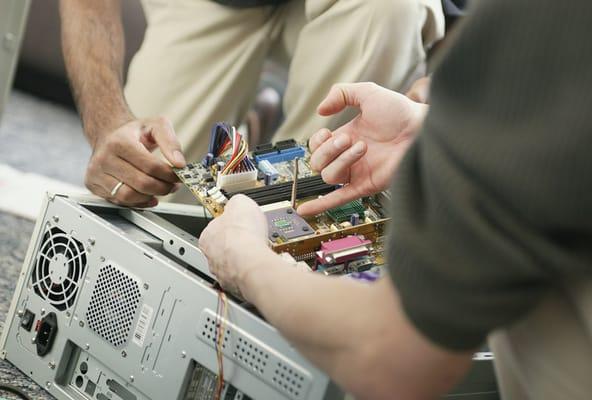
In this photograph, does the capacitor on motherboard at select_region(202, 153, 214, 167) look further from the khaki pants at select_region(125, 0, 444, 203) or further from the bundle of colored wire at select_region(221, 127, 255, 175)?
the khaki pants at select_region(125, 0, 444, 203)

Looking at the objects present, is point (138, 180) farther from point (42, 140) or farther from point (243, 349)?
point (42, 140)

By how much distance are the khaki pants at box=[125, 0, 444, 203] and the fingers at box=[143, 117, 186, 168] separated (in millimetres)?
369

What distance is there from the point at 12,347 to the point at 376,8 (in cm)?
86

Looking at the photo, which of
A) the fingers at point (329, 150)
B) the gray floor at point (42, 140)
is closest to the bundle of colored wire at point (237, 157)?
the fingers at point (329, 150)

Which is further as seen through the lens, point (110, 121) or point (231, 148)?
point (110, 121)

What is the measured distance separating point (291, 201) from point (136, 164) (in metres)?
0.27

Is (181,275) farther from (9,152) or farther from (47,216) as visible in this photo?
(9,152)

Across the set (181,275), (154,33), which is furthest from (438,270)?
(154,33)

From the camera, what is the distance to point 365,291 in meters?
0.73

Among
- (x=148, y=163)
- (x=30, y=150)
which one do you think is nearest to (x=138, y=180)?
(x=148, y=163)

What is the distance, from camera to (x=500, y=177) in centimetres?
61

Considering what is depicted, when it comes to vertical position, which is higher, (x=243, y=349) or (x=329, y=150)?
(x=329, y=150)

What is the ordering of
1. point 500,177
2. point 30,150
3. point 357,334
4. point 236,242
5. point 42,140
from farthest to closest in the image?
point 42,140 < point 30,150 < point 236,242 < point 357,334 < point 500,177

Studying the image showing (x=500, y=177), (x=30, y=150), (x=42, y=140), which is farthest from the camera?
(x=42, y=140)
